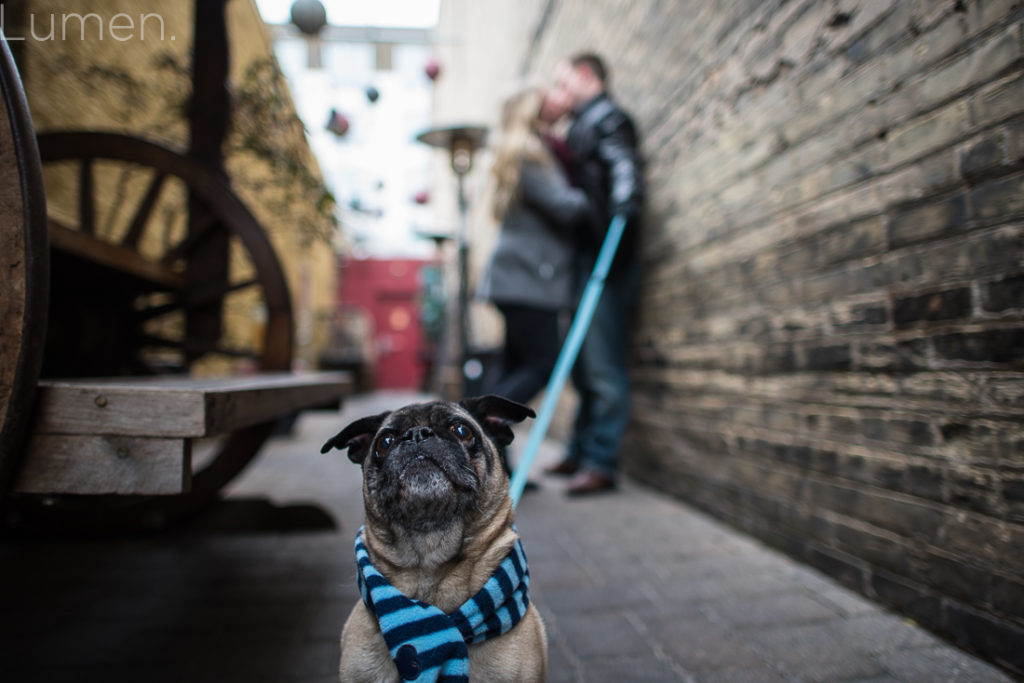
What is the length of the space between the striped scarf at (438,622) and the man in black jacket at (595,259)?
79.3 inches

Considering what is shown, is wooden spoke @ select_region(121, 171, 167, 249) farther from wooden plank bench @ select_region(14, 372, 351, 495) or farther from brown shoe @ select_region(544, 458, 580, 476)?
brown shoe @ select_region(544, 458, 580, 476)

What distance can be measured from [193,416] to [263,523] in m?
1.64

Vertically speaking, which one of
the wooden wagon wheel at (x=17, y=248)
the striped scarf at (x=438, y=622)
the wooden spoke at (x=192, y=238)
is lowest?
the striped scarf at (x=438, y=622)

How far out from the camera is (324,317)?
11.6m

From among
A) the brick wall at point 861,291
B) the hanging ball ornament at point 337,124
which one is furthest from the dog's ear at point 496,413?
the hanging ball ornament at point 337,124

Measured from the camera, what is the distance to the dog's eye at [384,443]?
1.13 m

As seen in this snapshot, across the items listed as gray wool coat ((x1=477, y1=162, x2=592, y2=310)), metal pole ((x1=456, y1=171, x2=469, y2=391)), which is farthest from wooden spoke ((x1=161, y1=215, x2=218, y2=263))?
metal pole ((x1=456, y1=171, x2=469, y2=391))

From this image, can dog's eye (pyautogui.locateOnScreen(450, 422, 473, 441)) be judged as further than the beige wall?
No

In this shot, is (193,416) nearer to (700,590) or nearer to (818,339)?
(700,590)

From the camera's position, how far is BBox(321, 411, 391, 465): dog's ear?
3.76 ft

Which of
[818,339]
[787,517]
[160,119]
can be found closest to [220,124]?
[160,119]

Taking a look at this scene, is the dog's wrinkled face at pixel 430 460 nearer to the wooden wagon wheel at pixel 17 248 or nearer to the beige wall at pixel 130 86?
the wooden wagon wheel at pixel 17 248

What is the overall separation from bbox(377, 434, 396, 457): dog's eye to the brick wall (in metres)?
1.42

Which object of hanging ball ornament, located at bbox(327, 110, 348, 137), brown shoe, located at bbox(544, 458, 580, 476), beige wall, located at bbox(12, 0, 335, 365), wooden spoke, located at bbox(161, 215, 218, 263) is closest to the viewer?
wooden spoke, located at bbox(161, 215, 218, 263)
